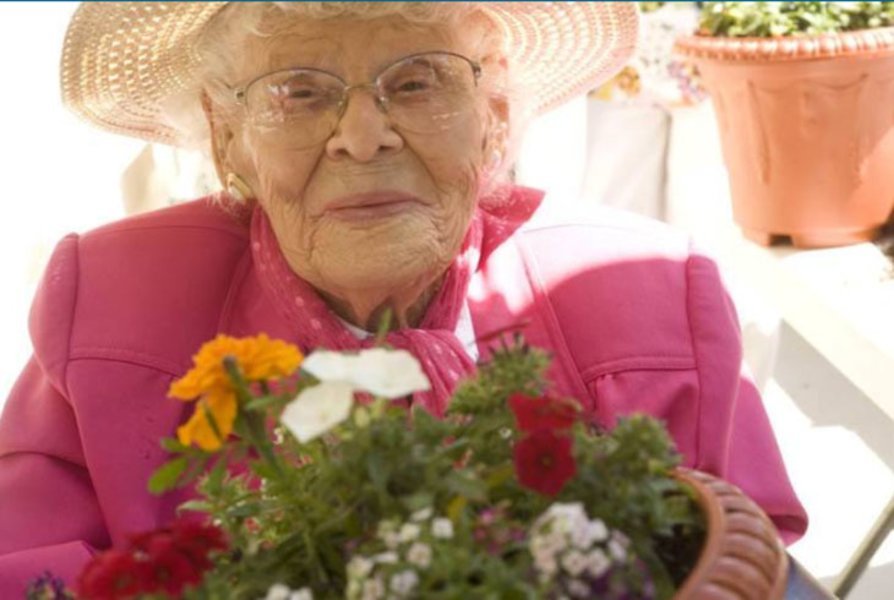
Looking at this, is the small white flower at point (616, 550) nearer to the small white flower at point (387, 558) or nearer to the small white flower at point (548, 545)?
the small white flower at point (548, 545)

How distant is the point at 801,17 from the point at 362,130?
118 cm

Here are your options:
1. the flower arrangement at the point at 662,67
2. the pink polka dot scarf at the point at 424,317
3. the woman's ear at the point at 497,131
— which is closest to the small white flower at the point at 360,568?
the pink polka dot scarf at the point at 424,317

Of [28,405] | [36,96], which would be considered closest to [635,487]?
[28,405]

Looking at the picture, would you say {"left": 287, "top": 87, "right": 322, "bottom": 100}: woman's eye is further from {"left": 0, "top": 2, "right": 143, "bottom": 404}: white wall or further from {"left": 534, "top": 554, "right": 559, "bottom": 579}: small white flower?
{"left": 0, "top": 2, "right": 143, "bottom": 404}: white wall

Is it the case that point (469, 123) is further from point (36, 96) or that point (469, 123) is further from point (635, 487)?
point (36, 96)

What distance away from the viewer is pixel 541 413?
1.00 m

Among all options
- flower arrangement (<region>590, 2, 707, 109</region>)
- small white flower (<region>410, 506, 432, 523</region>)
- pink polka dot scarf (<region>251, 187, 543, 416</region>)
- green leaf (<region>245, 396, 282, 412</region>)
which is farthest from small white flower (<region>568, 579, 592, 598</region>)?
flower arrangement (<region>590, 2, 707, 109</region>)

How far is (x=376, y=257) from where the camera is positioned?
161cm

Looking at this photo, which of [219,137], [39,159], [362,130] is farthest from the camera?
[39,159]

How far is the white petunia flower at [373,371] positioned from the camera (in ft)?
3.14

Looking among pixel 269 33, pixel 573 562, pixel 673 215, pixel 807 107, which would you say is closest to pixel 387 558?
pixel 573 562

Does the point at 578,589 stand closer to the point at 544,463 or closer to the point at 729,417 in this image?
the point at 544,463

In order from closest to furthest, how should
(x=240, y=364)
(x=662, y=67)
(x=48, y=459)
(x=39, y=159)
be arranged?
(x=240, y=364), (x=48, y=459), (x=39, y=159), (x=662, y=67)

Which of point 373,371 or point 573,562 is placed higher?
point 373,371
